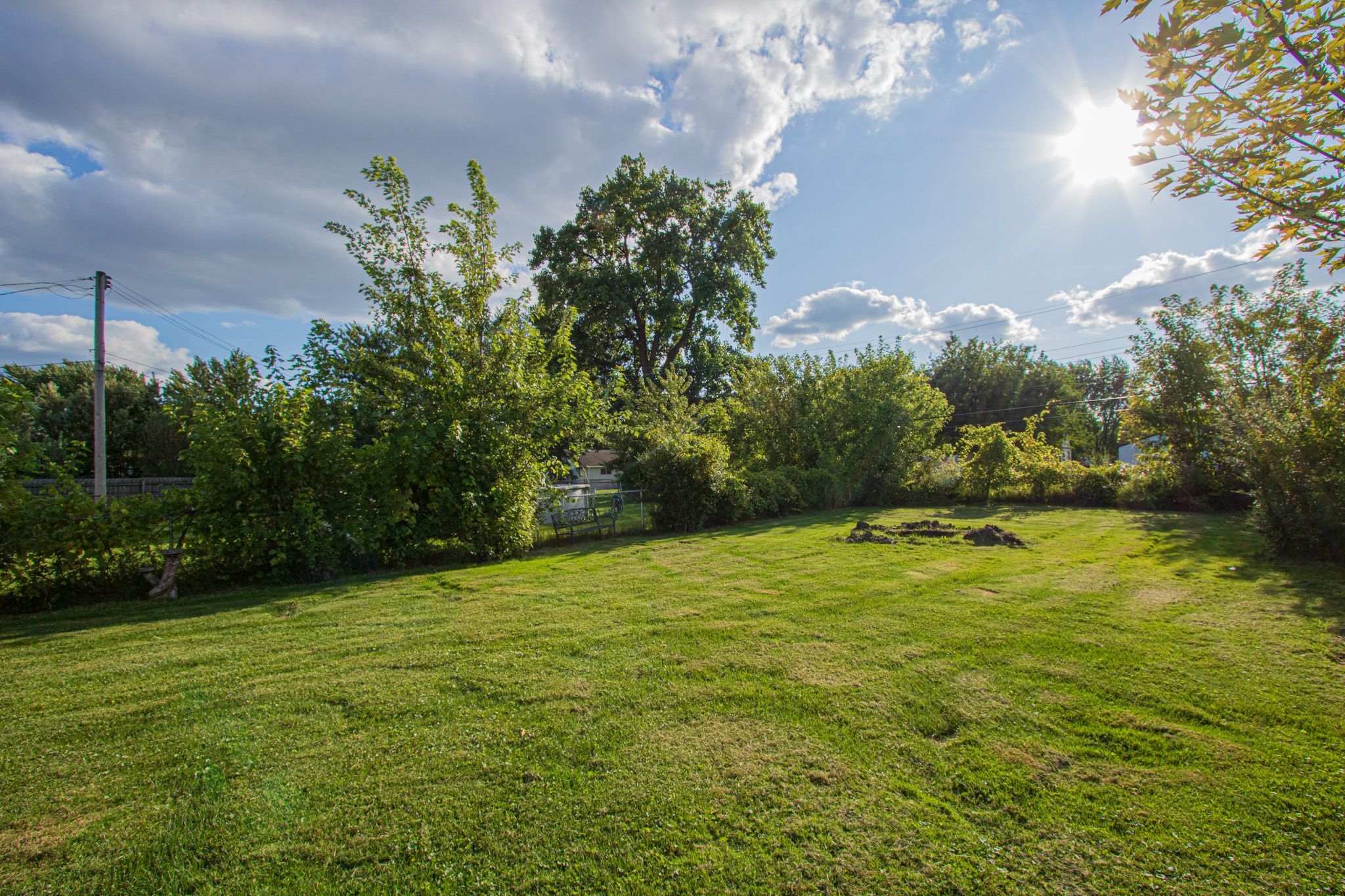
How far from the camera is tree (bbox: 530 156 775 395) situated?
87.6 feet

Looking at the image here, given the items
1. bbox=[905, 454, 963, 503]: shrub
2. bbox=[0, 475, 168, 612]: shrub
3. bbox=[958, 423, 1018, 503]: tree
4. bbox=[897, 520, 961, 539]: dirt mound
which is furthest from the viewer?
bbox=[905, 454, 963, 503]: shrub

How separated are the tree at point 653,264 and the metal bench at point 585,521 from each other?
1369 cm

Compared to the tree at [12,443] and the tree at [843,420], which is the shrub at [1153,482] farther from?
the tree at [12,443]

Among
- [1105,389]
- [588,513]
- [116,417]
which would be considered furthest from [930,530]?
[1105,389]

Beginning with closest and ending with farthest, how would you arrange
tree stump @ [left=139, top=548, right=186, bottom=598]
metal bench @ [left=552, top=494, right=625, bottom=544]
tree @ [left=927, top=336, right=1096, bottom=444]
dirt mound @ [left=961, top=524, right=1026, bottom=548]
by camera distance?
tree stump @ [left=139, top=548, right=186, bottom=598] < dirt mound @ [left=961, top=524, right=1026, bottom=548] < metal bench @ [left=552, top=494, right=625, bottom=544] < tree @ [left=927, top=336, right=1096, bottom=444]

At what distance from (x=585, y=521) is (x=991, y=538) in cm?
820

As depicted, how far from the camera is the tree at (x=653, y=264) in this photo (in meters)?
26.7

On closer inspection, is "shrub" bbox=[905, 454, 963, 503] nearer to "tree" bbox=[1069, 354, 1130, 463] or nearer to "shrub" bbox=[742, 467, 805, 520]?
"shrub" bbox=[742, 467, 805, 520]

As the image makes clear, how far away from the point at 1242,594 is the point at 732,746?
21.9 ft

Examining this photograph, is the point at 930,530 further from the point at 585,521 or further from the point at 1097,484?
the point at 1097,484

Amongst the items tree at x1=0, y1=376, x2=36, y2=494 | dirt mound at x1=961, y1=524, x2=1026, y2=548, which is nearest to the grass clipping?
dirt mound at x1=961, y1=524, x2=1026, y2=548

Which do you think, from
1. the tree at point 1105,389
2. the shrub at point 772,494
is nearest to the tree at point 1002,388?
the tree at point 1105,389

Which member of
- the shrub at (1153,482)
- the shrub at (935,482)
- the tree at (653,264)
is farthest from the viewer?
the tree at (653,264)

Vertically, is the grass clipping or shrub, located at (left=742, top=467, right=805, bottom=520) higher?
shrub, located at (left=742, top=467, right=805, bottom=520)
